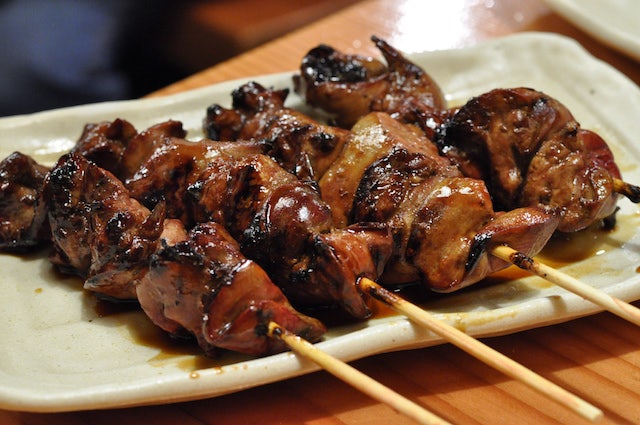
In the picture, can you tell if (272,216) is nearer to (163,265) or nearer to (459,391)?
(163,265)

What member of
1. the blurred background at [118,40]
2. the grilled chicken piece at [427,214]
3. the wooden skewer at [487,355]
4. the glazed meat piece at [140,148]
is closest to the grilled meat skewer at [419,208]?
the grilled chicken piece at [427,214]

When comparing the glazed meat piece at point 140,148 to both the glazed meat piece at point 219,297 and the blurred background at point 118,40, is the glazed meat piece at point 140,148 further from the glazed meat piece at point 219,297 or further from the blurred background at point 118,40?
the blurred background at point 118,40

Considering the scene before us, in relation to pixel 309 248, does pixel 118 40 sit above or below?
below

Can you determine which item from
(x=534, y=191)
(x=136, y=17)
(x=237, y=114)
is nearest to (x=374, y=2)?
(x=136, y=17)

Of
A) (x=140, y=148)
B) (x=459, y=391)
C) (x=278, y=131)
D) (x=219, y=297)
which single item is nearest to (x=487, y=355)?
(x=459, y=391)

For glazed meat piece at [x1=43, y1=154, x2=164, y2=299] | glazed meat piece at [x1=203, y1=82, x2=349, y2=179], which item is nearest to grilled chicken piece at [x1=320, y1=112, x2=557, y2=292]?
glazed meat piece at [x1=203, y1=82, x2=349, y2=179]
